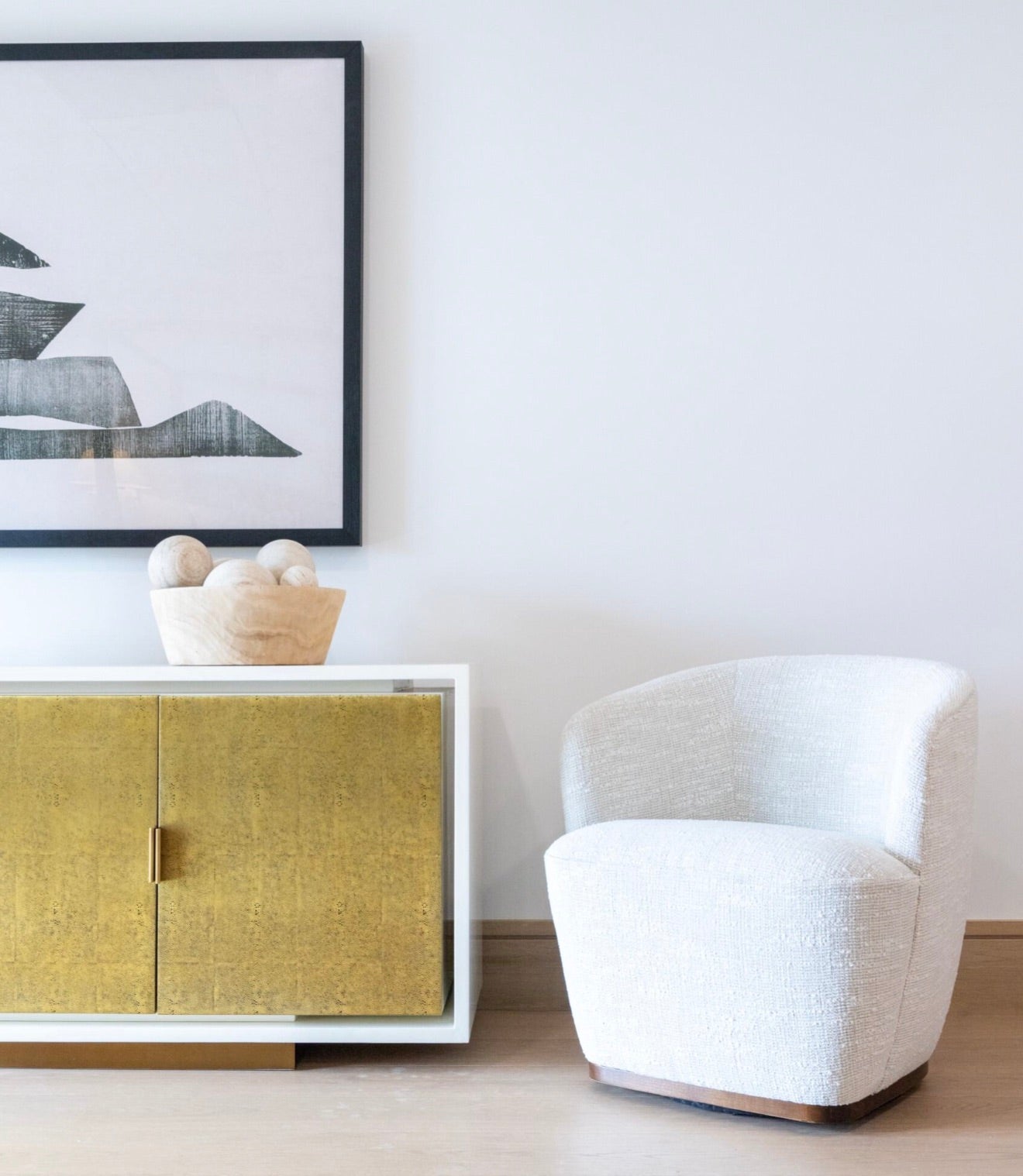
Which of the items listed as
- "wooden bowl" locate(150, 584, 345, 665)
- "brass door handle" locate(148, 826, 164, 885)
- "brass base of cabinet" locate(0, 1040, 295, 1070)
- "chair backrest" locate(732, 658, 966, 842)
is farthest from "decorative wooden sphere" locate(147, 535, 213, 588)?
"chair backrest" locate(732, 658, 966, 842)

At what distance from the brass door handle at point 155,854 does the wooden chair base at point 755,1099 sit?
2.36 ft

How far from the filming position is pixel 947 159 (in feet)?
7.07

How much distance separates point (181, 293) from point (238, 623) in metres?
0.80

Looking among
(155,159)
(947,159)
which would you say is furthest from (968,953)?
(155,159)

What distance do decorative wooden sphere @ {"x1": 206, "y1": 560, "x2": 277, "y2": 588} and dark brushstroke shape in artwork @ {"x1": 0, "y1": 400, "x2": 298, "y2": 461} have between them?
423 mm

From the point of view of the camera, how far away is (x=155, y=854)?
165 centimetres

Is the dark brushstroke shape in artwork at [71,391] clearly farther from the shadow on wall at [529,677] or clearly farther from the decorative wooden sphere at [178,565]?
the shadow on wall at [529,677]

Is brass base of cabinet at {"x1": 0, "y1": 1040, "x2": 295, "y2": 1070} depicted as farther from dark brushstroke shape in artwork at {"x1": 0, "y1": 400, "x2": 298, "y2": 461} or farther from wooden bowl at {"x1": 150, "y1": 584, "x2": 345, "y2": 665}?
dark brushstroke shape in artwork at {"x1": 0, "y1": 400, "x2": 298, "y2": 461}

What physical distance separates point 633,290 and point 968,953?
4.76ft

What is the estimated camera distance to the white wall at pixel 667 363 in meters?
2.13

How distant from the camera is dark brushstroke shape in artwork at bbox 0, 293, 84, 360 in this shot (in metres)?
2.15

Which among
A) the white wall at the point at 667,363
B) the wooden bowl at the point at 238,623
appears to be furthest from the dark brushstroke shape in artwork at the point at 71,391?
the wooden bowl at the point at 238,623

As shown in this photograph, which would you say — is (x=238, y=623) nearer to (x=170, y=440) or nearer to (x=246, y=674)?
(x=246, y=674)

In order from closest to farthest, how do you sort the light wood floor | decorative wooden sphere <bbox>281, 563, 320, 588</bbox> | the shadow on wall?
1. the light wood floor
2. decorative wooden sphere <bbox>281, 563, 320, 588</bbox>
3. the shadow on wall
